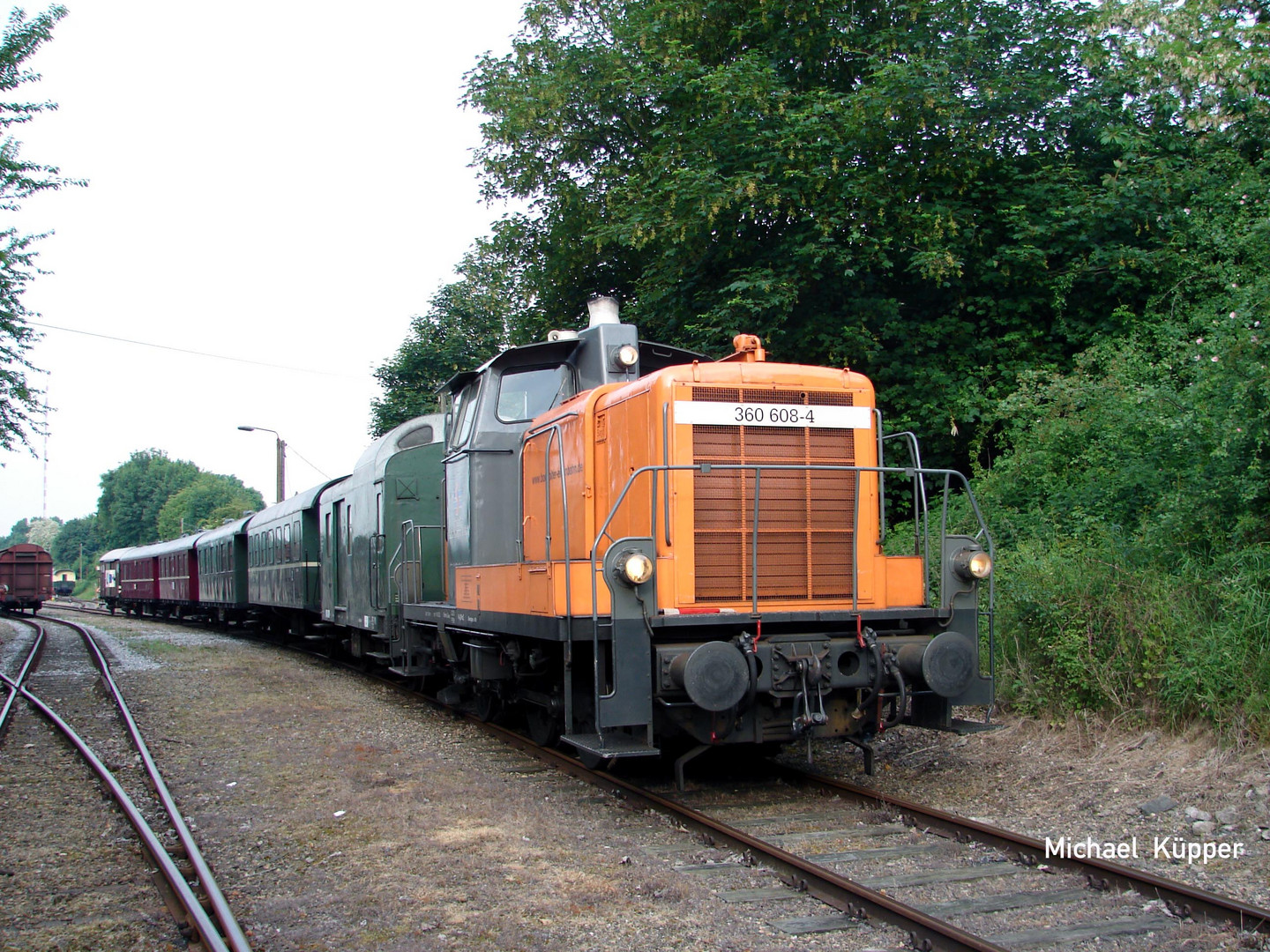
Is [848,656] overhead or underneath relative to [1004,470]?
underneath

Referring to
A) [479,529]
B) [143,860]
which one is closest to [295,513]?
[479,529]

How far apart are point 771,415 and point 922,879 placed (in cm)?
274

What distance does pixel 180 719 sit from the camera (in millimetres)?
9492

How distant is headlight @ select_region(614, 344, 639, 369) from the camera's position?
287 inches

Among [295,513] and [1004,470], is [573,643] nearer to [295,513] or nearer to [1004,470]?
[1004,470]

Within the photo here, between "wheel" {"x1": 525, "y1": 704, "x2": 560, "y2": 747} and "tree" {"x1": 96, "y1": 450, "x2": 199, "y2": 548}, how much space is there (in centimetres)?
11040

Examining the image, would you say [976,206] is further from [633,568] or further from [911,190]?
[633,568]

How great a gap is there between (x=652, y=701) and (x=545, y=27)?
14.4m

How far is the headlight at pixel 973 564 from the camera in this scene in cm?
589

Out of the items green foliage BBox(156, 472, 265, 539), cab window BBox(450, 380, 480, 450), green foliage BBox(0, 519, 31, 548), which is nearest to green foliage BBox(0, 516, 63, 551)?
green foliage BBox(0, 519, 31, 548)

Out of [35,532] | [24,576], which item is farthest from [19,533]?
[24,576]

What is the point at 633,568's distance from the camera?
527 centimetres

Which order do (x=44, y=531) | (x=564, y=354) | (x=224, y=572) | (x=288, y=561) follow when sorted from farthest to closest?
(x=44, y=531) < (x=224, y=572) < (x=288, y=561) < (x=564, y=354)

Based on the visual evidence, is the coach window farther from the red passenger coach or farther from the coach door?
the red passenger coach
